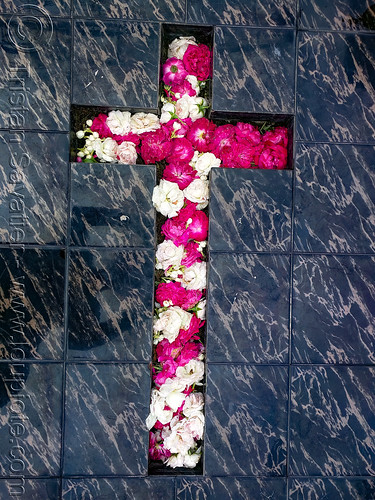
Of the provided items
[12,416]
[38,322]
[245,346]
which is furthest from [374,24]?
[12,416]

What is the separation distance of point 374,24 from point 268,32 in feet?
2.03

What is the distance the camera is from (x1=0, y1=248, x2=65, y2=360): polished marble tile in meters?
2.26

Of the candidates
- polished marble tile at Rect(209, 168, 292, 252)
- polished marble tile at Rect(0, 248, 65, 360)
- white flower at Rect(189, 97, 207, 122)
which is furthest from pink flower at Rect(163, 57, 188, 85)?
polished marble tile at Rect(0, 248, 65, 360)

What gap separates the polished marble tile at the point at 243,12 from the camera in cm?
227

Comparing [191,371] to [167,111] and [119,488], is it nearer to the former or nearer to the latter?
[119,488]

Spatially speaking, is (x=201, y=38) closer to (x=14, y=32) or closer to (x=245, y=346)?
(x=14, y=32)

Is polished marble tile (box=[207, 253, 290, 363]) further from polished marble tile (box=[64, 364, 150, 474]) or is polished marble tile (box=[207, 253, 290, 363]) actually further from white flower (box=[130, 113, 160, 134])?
white flower (box=[130, 113, 160, 134])

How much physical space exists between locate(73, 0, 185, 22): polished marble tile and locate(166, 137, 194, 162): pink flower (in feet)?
2.23

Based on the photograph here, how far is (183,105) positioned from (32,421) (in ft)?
6.55

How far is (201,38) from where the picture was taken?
2379 mm

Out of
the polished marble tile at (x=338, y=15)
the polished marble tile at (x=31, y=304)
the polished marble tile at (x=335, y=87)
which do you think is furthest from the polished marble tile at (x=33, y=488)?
the polished marble tile at (x=338, y=15)

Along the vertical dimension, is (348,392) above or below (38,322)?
below

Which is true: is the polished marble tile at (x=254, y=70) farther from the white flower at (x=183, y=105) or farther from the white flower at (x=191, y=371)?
the white flower at (x=191, y=371)

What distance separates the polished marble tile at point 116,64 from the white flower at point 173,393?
1577mm
